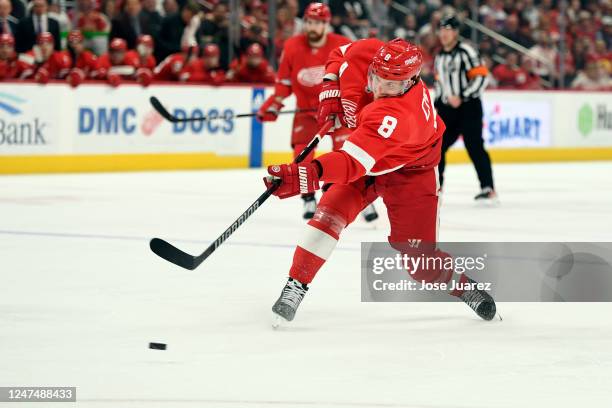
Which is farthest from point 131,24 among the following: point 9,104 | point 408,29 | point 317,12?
point 317,12

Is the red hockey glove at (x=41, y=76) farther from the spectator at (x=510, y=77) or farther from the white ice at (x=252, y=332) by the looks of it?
the spectator at (x=510, y=77)

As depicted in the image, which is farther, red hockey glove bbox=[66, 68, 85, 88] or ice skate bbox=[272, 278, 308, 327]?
red hockey glove bbox=[66, 68, 85, 88]

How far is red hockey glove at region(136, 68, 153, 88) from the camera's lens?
11.7 m

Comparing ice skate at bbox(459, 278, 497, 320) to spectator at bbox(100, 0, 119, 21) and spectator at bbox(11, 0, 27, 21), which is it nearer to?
spectator at bbox(11, 0, 27, 21)

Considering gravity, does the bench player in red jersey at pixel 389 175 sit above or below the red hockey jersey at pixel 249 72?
above

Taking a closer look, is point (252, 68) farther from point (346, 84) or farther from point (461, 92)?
point (346, 84)

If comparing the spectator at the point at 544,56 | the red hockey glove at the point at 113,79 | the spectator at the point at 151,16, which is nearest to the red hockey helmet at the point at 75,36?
the red hockey glove at the point at 113,79

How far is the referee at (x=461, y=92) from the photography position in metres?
8.98

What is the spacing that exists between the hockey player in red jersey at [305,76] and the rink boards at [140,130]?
8.56 feet

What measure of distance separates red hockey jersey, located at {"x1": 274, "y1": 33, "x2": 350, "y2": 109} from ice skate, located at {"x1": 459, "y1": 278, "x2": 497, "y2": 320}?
3.55 m

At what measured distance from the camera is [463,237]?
7219mm

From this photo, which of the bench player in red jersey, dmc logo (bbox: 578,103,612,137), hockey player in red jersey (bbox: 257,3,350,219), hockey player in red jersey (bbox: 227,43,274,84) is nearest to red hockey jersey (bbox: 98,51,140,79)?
hockey player in red jersey (bbox: 227,43,274,84)

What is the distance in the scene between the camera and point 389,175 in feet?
14.7

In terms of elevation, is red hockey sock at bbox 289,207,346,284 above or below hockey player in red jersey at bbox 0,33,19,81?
above
